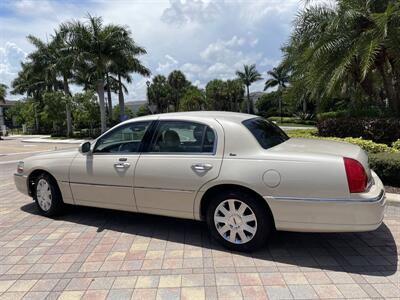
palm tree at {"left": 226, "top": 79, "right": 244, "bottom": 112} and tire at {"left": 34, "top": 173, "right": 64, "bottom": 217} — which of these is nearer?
tire at {"left": 34, "top": 173, "right": 64, "bottom": 217}

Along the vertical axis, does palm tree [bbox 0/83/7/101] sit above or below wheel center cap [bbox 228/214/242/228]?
above

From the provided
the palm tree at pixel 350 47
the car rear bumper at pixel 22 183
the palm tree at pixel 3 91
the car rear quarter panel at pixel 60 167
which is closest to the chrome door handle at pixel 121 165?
the car rear quarter panel at pixel 60 167

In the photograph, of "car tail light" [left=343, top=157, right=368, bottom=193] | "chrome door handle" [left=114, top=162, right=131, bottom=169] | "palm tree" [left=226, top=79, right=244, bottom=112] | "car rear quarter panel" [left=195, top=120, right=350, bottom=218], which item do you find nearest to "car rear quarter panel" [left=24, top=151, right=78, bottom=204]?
"chrome door handle" [left=114, top=162, right=131, bottom=169]

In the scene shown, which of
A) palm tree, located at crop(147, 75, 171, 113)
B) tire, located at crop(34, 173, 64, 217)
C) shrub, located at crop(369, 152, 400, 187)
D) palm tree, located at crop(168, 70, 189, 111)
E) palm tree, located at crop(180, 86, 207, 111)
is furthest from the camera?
palm tree, located at crop(168, 70, 189, 111)

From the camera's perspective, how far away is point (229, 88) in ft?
208

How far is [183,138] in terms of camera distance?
4523 mm

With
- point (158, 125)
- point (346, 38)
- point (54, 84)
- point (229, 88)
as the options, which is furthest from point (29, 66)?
point (158, 125)

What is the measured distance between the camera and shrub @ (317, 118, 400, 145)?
33.3ft

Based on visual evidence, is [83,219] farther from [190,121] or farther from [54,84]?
[54,84]

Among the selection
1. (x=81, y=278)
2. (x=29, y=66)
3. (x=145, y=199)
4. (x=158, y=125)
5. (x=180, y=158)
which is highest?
(x=29, y=66)

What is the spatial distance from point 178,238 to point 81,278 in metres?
1.34

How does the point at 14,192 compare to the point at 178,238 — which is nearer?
the point at 178,238

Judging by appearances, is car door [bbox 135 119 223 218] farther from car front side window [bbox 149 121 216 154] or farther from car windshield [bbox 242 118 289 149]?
car windshield [bbox 242 118 289 149]

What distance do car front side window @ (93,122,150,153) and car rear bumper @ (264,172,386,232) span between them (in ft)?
6.23
